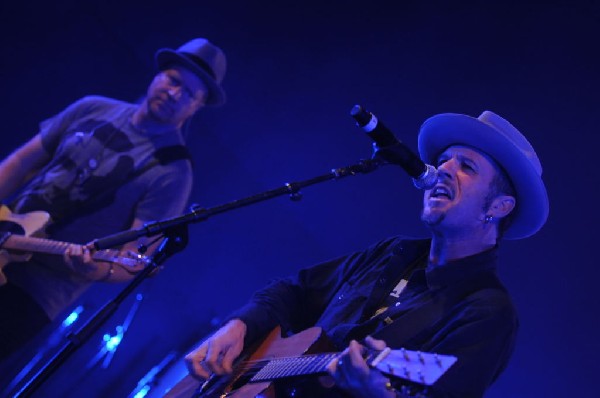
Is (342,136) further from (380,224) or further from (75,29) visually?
(75,29)

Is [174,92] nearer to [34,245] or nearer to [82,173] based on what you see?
[82,173]

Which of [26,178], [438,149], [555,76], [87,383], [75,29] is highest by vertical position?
[75,29]

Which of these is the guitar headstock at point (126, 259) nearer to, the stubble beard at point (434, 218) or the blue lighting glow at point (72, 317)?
the stubble beard at point (434, 218)

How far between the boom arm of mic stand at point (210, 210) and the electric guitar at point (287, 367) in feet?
1.84

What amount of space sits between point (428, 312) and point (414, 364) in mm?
603

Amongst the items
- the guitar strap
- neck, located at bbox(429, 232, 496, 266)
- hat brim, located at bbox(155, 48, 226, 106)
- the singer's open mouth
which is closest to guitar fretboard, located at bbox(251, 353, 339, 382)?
the guitar strap

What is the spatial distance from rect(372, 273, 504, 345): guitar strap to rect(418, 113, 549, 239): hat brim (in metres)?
0.51

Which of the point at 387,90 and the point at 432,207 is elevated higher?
the point at 387,90

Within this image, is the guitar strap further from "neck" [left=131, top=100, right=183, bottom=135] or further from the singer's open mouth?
"neck" [left=131, top=100, right=183, bottom=135]

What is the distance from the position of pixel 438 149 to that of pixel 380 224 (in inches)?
66.5

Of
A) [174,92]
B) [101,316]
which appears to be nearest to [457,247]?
[101,316]

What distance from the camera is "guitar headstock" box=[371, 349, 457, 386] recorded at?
139cm

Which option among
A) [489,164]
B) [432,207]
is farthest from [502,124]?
[432,207]

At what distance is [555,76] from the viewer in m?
3.30
